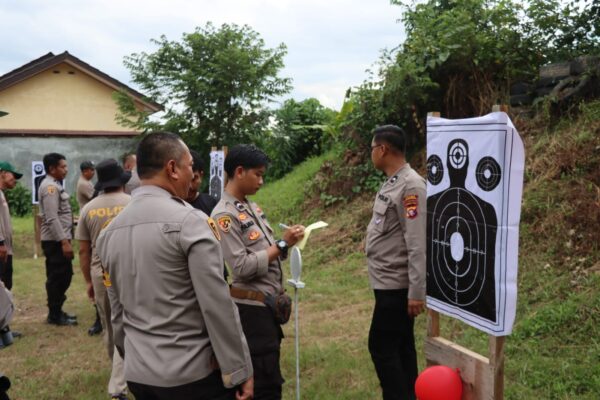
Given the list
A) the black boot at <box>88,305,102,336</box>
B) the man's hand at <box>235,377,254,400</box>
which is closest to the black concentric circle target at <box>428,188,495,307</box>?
the man's hand at <box>235,377,254,400</box>

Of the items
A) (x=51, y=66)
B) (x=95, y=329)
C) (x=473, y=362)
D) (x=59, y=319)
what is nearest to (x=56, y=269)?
(x=59, y=319)

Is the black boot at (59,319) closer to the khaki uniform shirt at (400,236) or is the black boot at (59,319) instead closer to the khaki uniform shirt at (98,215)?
the khaki uniform shirt at (98,215)

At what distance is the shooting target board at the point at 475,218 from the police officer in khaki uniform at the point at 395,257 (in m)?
0.15

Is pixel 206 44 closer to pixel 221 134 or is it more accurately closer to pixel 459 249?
pixel 221 134

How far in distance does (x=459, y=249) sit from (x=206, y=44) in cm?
1362

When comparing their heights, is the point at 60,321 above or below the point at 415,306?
below

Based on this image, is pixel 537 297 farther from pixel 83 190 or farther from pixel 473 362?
pixel 83 190

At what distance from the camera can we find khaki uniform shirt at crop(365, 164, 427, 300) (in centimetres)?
354

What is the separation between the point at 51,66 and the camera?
20.3m

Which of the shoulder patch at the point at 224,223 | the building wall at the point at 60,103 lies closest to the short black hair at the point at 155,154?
the shoulder patch at the point at 224,223

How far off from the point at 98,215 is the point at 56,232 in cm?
248

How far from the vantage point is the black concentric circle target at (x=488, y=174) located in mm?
2825

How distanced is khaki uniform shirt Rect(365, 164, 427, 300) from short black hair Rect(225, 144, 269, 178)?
0.84 metres

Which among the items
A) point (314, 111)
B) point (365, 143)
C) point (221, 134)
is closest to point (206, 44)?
point (221, 134)
